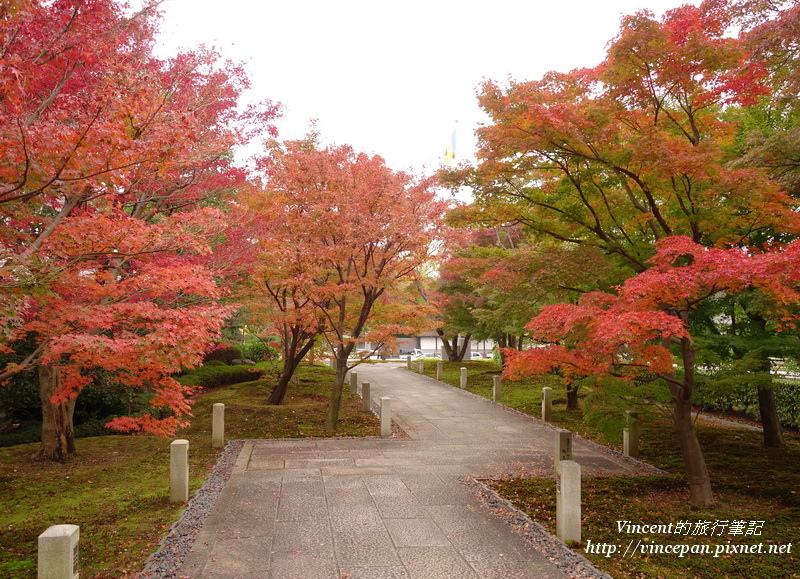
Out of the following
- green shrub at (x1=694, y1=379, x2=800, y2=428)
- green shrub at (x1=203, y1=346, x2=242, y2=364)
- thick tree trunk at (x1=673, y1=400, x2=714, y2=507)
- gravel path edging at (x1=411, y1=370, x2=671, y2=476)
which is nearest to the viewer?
thick tree trunk at (x1=673, y1=400, x2=714, y2=507)

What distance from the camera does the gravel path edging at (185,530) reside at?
5102mm

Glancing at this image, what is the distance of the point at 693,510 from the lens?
7.07m

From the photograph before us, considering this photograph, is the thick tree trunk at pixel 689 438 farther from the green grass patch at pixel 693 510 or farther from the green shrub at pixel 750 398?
the green shrub at pixel 750 398

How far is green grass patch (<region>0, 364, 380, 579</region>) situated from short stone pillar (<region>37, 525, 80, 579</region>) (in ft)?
3.03

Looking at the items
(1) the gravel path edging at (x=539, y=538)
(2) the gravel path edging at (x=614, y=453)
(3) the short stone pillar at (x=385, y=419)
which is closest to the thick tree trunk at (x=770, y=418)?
(2) the gravel path edging at (x=614, y=453)

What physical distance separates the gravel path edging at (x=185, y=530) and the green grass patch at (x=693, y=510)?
4.29 m

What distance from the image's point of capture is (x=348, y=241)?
11.4 metres

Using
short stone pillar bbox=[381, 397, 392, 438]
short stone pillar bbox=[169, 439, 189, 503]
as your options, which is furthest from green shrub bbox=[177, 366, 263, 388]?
short stone pillar bbox=[169, 439, 189, 503]

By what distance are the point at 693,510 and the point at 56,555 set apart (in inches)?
297

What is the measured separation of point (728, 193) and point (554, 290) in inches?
123

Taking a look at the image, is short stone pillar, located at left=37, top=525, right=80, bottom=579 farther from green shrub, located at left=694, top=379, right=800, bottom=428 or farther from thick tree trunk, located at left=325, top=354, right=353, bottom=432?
thick tree trunk, located at left=325, top=354, right=353, bottom=432

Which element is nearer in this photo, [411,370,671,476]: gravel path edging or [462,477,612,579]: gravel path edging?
[462,477,612,579]: gravel path edging

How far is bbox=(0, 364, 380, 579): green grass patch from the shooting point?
5570 mm

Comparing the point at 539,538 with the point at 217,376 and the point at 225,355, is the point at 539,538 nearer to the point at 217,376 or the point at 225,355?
the point at 217,376
